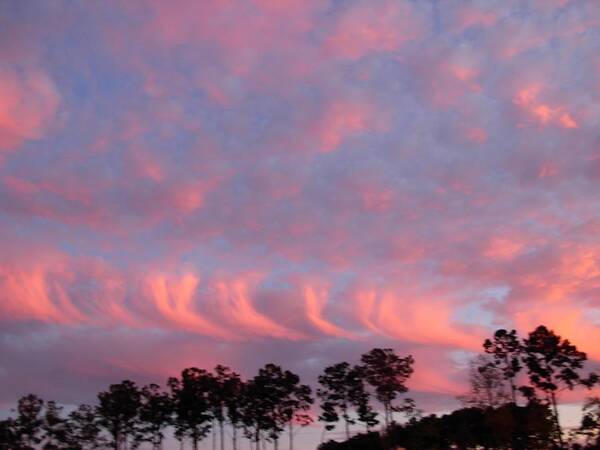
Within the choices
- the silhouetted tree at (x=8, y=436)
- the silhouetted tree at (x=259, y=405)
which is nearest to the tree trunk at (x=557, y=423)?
the silhouetted tree at (x=259, y=405)

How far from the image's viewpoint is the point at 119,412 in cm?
10575

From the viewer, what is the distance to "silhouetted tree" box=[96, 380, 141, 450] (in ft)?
347

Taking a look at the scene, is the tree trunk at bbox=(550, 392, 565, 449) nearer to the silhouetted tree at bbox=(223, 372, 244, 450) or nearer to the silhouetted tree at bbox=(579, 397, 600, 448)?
the silhouetted tree at bbox=(579, 397, 600, 448)

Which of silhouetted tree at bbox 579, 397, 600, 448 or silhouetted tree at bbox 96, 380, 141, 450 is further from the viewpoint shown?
silhouetted tree at bbox 96, 380, 141, 450

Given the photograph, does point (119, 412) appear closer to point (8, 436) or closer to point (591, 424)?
point (8, 436)

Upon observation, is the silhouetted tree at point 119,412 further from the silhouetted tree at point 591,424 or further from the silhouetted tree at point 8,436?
the silhouetted tree at point 591,424

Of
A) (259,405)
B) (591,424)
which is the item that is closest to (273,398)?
(259,405)

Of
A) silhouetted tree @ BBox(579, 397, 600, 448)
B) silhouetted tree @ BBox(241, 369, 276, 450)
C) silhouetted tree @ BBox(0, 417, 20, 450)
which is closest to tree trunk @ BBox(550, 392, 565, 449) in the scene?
Result: silhouetted tree @ BBox(579, 397, 600, 448)

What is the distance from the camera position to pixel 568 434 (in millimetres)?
63562

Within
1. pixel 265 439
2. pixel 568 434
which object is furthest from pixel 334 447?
pixel 568 434

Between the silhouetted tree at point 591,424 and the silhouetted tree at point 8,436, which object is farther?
the silhouetted tree at point 8,436

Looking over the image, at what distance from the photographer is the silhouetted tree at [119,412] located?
10588 centimetres

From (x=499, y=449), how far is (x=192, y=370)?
48.4 meters

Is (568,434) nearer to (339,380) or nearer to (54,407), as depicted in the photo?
(339,380)
